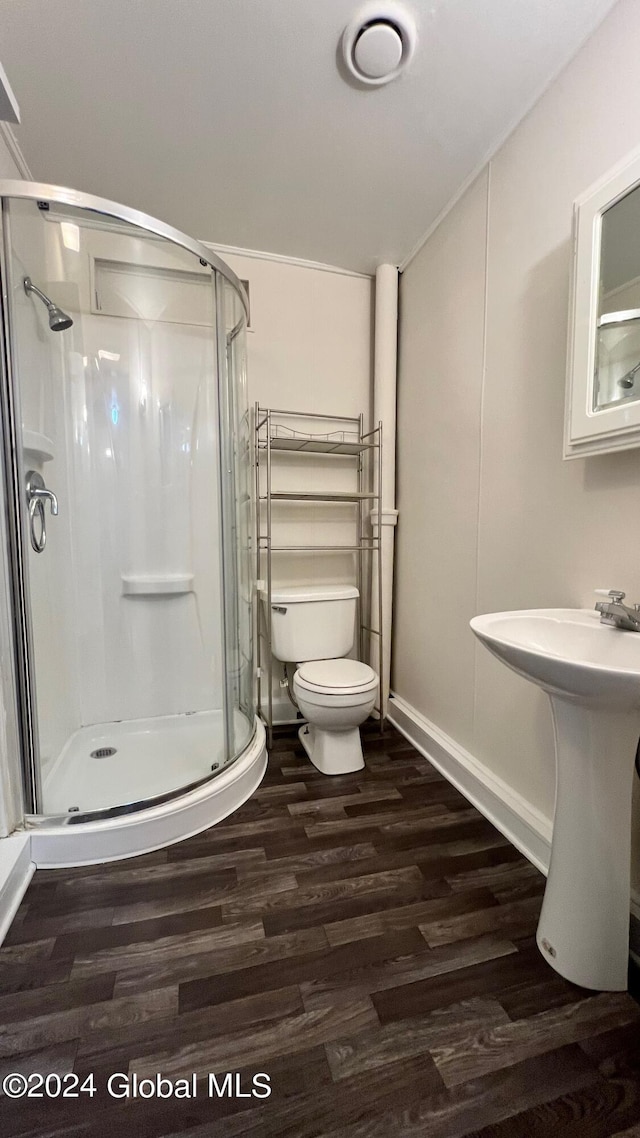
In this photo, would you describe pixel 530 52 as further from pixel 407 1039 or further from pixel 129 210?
pixel 407 1039

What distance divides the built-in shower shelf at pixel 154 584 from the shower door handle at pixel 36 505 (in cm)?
54

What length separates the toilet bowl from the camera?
5.99ft

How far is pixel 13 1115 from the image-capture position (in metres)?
0.81

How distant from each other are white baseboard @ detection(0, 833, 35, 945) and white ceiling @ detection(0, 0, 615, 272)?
88.6 inches

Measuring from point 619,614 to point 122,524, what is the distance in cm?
194

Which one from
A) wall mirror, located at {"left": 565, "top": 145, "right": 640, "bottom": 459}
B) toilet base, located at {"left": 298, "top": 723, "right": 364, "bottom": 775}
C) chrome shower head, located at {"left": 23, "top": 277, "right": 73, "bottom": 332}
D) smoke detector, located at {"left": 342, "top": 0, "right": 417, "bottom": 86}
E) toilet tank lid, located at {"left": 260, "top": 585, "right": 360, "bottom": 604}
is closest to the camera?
wall mirror, located at {"left": 565, "top": 145, "right": 640, "bottom": 459}

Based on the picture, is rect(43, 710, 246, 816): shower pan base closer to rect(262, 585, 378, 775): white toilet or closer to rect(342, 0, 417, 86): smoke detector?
rect(262, 585, 378, 775): white toilet

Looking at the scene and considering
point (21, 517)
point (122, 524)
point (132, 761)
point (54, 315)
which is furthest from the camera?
point (122, 524)

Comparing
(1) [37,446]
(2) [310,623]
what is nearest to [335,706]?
(2) [310,623]

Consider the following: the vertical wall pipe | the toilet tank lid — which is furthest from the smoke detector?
the toilet tank lid

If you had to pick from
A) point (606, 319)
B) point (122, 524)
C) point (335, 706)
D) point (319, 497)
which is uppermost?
point (606, 319)

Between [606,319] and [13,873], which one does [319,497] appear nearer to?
[606,319]

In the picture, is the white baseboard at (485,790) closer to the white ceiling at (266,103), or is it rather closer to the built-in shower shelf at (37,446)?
the built-in shower shelf at (37,446)

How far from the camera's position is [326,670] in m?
1.99
